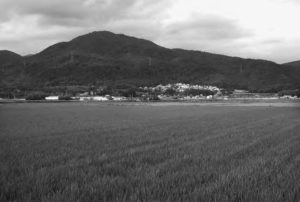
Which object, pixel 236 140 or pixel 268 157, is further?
pixel 236 140

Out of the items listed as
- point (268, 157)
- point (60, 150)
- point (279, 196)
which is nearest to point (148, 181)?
point (279, 196)

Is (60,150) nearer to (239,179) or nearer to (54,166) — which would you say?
(54,166)

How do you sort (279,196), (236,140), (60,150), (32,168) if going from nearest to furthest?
(279,196) → (32,168) → (60,150) → (236,140)

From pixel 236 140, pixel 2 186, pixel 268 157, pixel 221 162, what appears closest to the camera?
pixel 2 186

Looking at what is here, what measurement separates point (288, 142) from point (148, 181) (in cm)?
777

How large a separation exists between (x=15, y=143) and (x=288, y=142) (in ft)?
31.1

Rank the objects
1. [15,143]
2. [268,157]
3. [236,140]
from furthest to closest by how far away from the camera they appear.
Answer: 1. [236,140]
2. [15,143]
3. [268,157]

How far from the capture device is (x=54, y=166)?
26.4 ft

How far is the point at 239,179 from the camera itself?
6754 millimetres

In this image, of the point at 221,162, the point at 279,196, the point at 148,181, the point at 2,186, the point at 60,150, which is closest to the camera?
the point at 279,196

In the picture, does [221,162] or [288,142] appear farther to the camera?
[288,142]

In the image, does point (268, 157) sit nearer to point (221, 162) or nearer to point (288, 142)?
point (221, 162)

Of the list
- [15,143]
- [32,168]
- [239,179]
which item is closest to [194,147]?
[239,179]

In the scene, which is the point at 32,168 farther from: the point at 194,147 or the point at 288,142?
the point at 288,142
